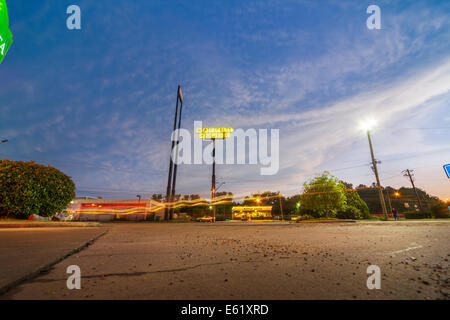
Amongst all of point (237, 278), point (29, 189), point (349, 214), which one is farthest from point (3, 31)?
point (349, 214)

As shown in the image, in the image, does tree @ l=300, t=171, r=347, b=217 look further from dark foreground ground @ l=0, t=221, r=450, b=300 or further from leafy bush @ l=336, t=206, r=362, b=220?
dark foreground ground @ l=0, t=221, r=450, b=300

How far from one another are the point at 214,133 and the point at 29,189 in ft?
74.8

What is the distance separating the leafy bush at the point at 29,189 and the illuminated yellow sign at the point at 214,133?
20233 millimetres

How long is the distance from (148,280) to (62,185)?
51.8 feet

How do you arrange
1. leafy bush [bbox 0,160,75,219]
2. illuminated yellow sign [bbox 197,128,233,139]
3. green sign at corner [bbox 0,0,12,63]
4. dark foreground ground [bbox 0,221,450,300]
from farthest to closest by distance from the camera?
illuminated yellow sign [bbox 197,128,233,139] → leafy bush [bbox 0,160,75,219] → green sign at corner [bbox 0,0,12,63] → dark foreground ground [bbox 0,221,450,300]

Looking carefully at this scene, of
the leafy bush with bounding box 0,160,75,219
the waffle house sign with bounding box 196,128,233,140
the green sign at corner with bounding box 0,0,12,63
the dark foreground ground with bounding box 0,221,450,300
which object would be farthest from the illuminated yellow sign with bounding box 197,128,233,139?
the dark foreground ground with bounding box 0,221,450,300

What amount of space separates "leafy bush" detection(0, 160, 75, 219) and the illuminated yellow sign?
20.2 metres

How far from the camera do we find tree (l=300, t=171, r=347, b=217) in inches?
960

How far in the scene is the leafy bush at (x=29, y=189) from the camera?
36.7 feet

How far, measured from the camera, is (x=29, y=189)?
38.5 ft
